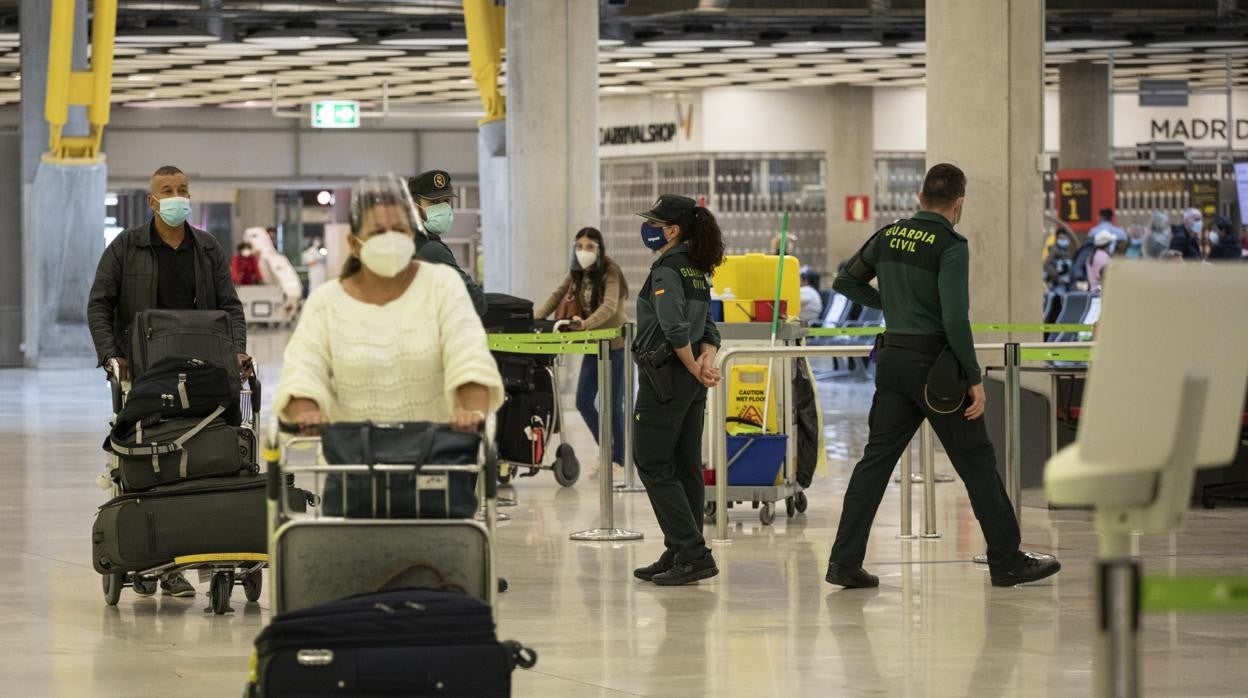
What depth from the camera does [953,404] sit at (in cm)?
761

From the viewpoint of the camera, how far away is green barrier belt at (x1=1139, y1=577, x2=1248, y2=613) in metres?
3.44

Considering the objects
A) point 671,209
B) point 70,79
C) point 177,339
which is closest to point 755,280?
point 671,209

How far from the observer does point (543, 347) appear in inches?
410

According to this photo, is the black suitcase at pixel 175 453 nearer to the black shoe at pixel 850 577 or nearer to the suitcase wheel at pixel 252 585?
the suitcase wheel at pixel 252 585

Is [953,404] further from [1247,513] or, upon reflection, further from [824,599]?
[1247,513]

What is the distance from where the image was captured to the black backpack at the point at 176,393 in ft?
24.2

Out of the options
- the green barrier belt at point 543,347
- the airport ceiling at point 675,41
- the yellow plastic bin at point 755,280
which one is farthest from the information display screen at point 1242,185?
the green barrier belt at point 543,347

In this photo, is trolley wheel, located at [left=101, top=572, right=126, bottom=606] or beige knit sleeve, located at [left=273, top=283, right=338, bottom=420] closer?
beige knit sleeve, located at [left=273, top=283, right=338, bottom=420]

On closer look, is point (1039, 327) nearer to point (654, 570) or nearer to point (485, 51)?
point (654, 570)

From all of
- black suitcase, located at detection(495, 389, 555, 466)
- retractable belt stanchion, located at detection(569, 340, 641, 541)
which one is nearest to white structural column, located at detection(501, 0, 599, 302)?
black suitcase, located at detection(495, 389, 555, 466)

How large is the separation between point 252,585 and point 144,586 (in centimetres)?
49

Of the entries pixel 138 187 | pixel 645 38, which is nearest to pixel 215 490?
pixel 645 38

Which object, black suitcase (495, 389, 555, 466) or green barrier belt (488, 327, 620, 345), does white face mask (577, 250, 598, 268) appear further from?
green barrier belt (488, 327, 620, 345)

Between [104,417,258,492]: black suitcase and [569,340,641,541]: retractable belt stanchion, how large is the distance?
2441mm
